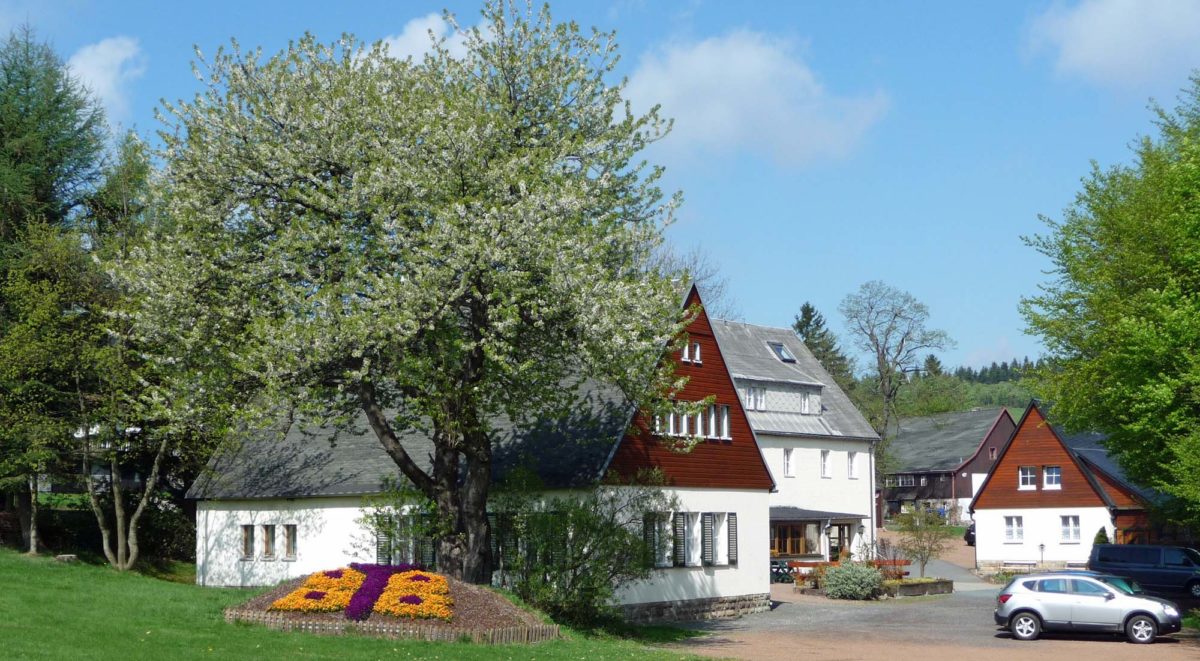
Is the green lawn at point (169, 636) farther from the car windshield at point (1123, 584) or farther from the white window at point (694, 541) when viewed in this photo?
the car windshield at point (1123, 584)

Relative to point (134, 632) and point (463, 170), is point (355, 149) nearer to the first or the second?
point (463, 170)

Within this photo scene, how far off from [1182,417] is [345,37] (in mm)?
22904

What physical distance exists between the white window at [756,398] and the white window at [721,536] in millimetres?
19103

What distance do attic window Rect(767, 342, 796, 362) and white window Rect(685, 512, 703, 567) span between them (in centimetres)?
2525

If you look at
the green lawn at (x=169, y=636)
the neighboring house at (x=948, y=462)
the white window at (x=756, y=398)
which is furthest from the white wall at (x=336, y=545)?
the neighboring house at (x=948, y=462)

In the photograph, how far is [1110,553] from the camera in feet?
136

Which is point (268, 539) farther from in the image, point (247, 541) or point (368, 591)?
point (368, 591)

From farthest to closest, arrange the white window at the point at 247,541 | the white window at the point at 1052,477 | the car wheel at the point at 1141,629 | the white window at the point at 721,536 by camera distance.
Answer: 1. the white window at the point at 1052,477
2. the white window at the point at 247,541
3. the white window at the point at 721,536
4. the car wheel at the point at 1141,629

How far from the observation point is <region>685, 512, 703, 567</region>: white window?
3378 centimetres

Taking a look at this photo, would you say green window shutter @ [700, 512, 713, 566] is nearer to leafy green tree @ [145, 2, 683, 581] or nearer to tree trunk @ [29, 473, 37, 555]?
leafy green tree @ [145, 2, 683, 581]

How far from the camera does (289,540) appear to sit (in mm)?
37969

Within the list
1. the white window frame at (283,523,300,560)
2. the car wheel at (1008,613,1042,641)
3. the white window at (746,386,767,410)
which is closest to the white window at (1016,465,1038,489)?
the white window at (746,386,767,410)

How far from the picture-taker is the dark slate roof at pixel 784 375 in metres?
54.3

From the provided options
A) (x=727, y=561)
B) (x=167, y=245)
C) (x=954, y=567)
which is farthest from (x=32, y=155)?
(x=954, y=567)
